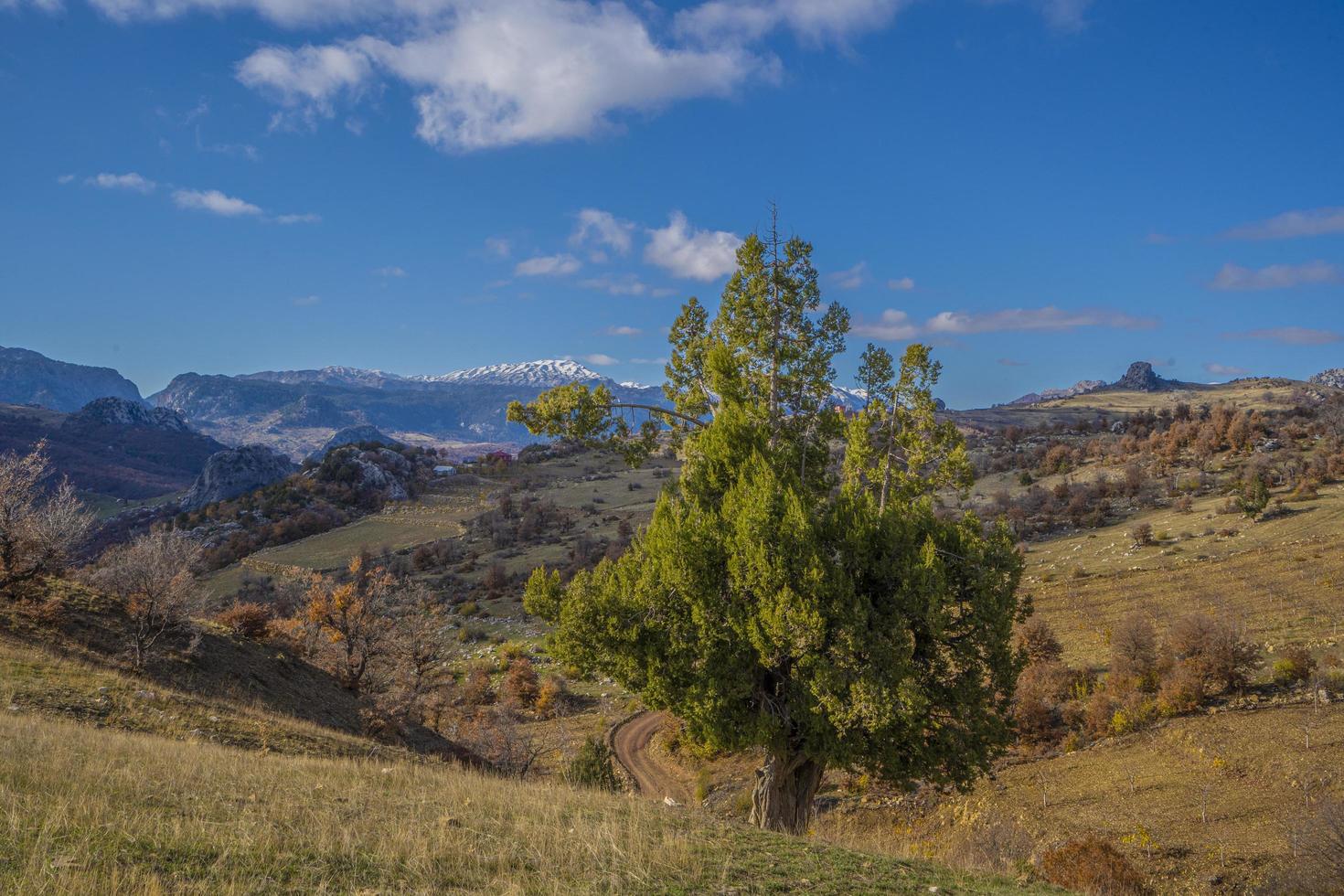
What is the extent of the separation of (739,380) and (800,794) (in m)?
8.99

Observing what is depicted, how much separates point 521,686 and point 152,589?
2278cm

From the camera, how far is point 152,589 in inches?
885

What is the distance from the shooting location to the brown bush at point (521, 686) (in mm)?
40875

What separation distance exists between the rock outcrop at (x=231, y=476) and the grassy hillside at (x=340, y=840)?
427 ft

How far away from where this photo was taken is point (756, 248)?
679 inches

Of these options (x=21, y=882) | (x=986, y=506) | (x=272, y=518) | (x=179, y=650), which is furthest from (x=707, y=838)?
(x=272, y=518)

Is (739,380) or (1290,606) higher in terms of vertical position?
(739,380)

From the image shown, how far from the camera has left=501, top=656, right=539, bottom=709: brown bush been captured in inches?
1609

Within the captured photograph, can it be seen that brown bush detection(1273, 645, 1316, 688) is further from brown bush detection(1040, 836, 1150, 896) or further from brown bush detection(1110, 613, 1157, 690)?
brown bush detection(1040, 836, 1150, 896)

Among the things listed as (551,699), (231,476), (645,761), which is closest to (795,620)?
(645,761)

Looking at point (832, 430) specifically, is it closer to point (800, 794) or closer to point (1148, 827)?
point (800, 794)

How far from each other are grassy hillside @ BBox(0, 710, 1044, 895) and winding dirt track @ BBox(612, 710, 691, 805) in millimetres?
15614

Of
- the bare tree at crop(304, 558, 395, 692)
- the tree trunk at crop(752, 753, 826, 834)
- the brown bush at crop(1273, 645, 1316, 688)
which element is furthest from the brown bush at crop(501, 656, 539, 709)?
the brown bush at crop(1273, 645, 1316, 688)

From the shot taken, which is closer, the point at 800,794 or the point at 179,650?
the point at 800,794
